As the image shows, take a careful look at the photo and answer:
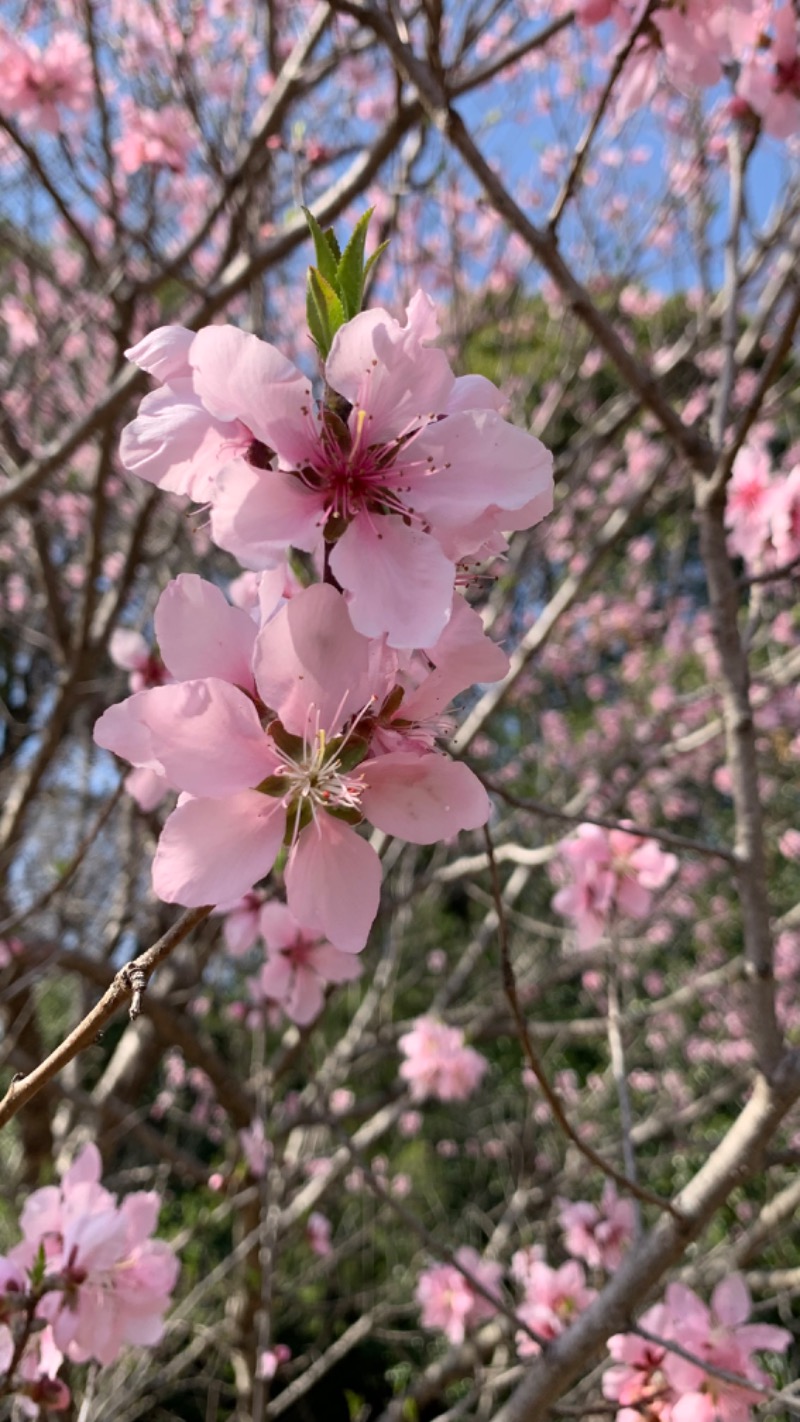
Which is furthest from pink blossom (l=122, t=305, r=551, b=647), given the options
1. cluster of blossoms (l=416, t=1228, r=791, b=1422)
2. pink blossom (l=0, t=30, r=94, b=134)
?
pink blossom (l=0, t=30, r=94, b=134)

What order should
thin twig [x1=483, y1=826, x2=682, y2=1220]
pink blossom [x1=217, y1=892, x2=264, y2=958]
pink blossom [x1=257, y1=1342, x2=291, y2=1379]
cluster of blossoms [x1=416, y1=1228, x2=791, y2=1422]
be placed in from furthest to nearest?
1. pink blossom [x1=257, y1=1342, x2=291, y2=1379]
2. pink blossom [x1=217, y1=892, x2=264, y2=958]
3. cluster of blossoms [x1=416, y1=1228, x2=791, y2=1422]
4. thin twig [x1=483, y1=826, x2=682, y2=1220]

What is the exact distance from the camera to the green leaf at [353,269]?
0.76 metres

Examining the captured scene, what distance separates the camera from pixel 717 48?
1478mm

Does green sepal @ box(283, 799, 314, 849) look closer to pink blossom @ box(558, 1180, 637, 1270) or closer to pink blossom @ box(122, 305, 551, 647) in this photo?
pink blossom @ box(122, 305, 551, 647)

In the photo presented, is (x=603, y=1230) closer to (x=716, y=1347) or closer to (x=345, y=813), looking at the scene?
(x=716, y=1347)

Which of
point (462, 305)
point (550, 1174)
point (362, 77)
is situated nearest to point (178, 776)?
point (462, 305)

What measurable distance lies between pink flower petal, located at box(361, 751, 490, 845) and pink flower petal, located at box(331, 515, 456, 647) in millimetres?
127

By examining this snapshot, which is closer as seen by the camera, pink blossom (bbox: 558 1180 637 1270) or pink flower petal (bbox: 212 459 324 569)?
pink flower petal (bbox: 212 459 324 569)

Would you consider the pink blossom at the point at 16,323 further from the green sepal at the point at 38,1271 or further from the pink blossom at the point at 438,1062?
the green sepal at the point at 38,1271

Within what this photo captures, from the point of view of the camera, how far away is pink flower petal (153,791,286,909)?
2.17 feet

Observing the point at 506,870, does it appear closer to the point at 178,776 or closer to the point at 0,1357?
the point at 0,1357

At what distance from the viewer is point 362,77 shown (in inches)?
166

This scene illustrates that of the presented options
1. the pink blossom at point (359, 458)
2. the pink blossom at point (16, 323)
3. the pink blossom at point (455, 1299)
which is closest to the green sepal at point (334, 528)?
the pink blossom at point (359, 458)

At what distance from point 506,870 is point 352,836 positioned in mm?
5586
